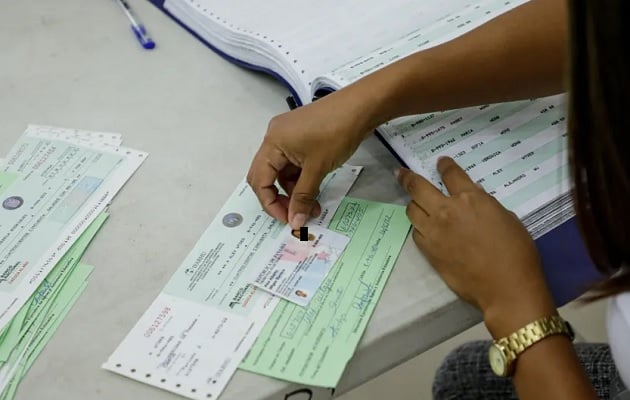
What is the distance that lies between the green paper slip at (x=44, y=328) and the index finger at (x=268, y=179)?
175mm

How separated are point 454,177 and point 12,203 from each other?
1.46 ft

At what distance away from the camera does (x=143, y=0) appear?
105 cm

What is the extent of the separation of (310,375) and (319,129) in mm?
247

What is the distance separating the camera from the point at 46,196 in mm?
782

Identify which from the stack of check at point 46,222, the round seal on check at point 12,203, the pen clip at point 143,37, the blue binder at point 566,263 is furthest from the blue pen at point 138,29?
the blue binder at point 566,263

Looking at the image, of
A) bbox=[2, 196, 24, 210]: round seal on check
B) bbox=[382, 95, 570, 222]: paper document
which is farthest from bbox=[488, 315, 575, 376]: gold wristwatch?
bbox=[2, 196, 24, 210]: round seal on check

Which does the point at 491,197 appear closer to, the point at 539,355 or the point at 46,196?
the point at 539,355

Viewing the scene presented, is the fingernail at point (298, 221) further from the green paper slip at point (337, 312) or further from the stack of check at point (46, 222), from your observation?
the stack of check at point (46, 222)

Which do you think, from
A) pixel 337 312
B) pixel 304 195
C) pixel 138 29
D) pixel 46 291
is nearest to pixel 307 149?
pixel 304 195

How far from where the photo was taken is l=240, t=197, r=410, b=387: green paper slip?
24.0 inches

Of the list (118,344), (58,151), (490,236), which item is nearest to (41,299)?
(118,344)

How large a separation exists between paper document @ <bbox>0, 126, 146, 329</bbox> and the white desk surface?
0.07 feet

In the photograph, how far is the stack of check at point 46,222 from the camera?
2.16 feet

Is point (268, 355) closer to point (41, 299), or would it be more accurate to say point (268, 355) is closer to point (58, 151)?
point (41, 299)
